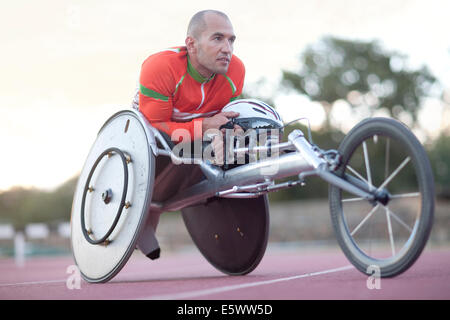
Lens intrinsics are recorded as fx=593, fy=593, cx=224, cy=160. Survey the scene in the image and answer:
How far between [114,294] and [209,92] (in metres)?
1.96

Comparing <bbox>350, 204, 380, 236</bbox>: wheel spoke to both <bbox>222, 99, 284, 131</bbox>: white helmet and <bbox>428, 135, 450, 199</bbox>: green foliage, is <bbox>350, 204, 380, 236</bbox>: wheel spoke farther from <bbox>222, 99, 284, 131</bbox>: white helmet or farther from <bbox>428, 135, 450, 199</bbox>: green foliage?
<bbox>428, 135, 450, 199</bbox>: green foliage

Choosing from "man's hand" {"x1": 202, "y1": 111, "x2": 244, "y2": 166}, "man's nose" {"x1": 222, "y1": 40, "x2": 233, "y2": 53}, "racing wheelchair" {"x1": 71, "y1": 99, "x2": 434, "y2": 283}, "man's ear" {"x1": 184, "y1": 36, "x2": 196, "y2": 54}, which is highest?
"man's ear" {"x1": 184, "y1": 36, "x2": 196, "y2": 54}

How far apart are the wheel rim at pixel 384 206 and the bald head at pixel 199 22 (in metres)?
1.51

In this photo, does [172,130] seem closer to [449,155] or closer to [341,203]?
[341,203]

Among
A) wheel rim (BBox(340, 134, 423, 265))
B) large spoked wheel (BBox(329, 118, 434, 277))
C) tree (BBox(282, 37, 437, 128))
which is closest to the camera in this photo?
large spoked wheel (BBox(329, 118, 434, 277))

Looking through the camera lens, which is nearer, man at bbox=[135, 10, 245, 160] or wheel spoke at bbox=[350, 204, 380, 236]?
wheel spoke at bbox=[350, 204, 380, 236]

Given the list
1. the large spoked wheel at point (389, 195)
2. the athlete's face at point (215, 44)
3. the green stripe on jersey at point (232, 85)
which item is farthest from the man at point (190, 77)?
the large spoked wheel at point (389, 195)

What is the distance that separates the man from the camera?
4.54 metres

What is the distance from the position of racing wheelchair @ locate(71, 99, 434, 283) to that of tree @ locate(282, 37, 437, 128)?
3728 centimetres

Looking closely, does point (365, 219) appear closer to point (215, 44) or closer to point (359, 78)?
point (215, 44)

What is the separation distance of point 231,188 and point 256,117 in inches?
22.6

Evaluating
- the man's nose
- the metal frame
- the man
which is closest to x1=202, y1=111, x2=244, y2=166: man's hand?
the man

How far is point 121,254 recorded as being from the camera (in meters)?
4.34
